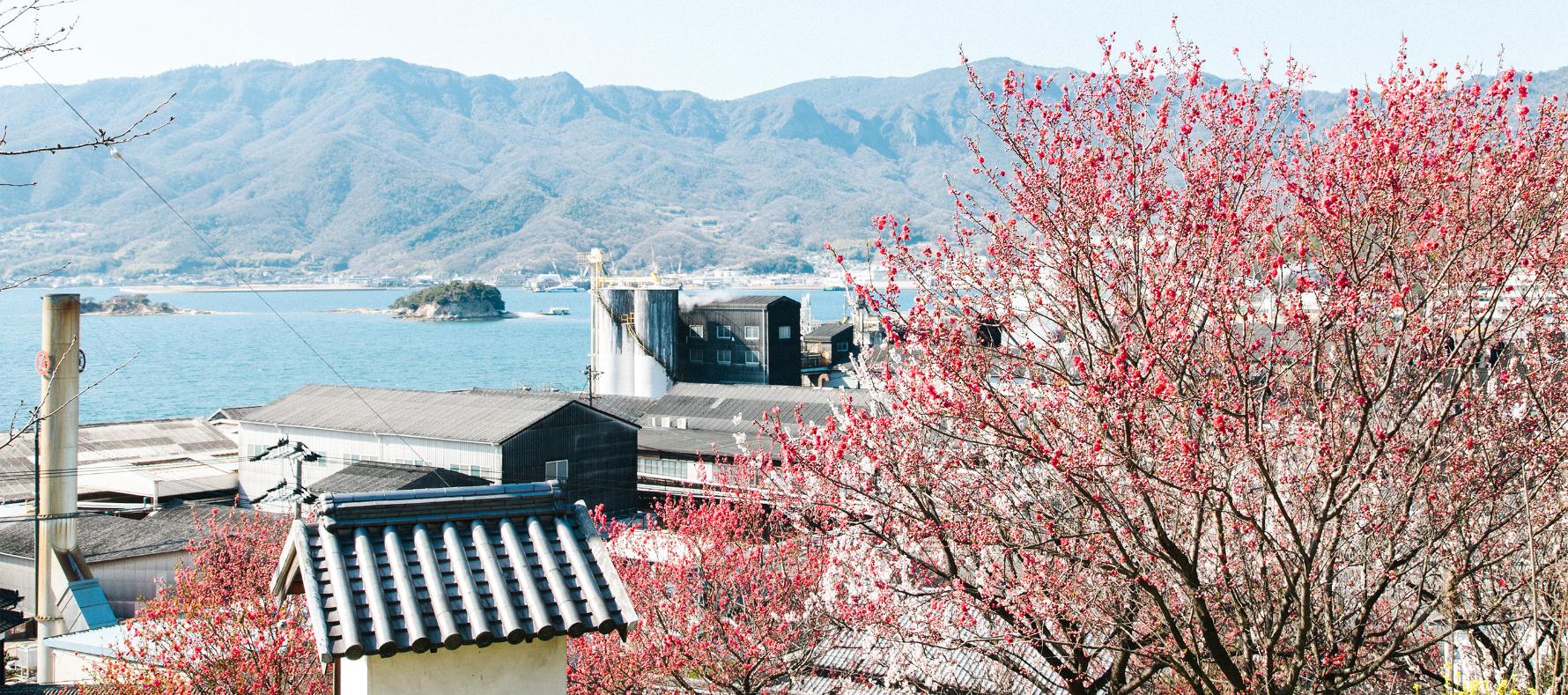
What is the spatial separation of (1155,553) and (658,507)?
74.5ft

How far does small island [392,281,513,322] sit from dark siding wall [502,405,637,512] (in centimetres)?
13687

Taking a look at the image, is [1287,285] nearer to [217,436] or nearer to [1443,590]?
[1443,590]

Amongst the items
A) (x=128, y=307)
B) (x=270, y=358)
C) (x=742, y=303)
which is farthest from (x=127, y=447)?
(x=128, y=307)

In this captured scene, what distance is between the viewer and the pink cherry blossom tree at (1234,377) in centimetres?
573

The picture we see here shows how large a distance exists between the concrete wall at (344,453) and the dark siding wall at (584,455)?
640 millimetres

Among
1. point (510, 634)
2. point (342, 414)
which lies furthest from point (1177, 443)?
point (342, 414)

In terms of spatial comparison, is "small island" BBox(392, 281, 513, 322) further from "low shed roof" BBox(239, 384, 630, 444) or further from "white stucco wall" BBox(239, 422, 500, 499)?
"white stucco wall" BBox(239, 422, 500, 499)

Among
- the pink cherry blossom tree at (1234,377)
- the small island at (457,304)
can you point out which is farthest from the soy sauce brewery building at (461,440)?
the small island at (457,304)

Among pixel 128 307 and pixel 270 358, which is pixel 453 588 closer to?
pixel 270 358

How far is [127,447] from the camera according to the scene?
3472 cm

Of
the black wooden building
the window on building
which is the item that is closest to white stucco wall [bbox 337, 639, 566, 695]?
the window on building

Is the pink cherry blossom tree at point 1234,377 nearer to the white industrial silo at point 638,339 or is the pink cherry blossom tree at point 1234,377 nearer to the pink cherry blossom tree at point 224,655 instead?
the pink cherry blossom tree at point 224,655

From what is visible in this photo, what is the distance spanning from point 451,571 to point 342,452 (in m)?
25.8

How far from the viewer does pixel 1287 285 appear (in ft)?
20.5
